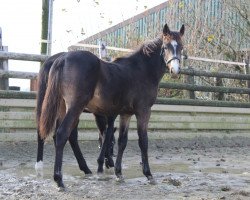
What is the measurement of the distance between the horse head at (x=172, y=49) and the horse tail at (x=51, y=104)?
143 cm

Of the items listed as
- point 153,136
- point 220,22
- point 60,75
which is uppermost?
point 220,22

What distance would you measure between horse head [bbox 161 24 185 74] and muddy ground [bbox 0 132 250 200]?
1.43m

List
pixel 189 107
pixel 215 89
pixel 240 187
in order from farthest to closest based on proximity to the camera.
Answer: pixel 215 89, pixel 189 107, pixel 240 187

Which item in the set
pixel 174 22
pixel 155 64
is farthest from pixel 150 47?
pixel 174 22

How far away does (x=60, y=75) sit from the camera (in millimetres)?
5391

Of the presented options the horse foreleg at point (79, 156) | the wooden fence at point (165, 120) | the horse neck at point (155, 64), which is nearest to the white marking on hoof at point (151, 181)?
the horse foreleg at point (79, 156)

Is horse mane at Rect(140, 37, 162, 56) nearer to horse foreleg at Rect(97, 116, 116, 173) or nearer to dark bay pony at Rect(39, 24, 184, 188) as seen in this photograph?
dark bay pony at Rect(39, 24, 184, 188)

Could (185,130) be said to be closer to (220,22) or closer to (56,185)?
(56,185)

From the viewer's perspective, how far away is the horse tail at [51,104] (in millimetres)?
5352

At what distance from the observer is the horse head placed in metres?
5.94

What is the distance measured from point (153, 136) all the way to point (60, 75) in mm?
4533

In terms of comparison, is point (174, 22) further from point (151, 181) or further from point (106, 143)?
point (151, 181)

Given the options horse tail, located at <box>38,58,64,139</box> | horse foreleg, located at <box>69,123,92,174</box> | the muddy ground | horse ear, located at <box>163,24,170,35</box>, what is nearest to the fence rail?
the muddy ground

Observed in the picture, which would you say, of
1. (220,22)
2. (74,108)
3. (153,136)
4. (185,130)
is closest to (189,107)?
(185,130)
